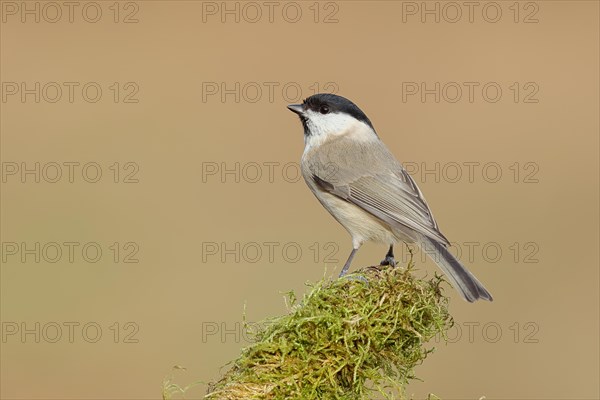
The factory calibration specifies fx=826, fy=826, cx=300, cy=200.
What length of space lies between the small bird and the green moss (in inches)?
52.7

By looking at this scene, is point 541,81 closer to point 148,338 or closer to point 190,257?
Answer: point 190,257

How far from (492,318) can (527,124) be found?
15.3 ft

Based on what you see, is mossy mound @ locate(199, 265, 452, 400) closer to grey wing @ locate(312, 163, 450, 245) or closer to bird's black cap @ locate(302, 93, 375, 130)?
grey wing @ locate(312, 163, 450, 245)

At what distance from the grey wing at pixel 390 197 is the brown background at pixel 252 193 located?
2.57 m

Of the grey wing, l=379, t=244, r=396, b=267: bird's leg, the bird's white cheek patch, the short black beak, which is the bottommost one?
l=379, t=244, r=396, b=267: bird's leg

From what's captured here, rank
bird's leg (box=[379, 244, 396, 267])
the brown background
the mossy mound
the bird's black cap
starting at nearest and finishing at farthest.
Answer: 1. the mossy mound
2. bird's leg (box=[379, 244, 396, 267])
3. the bird's black cap
4. the brown background

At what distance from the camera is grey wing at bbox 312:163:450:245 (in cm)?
434

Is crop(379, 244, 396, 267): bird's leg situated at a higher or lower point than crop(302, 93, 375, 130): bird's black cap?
lower

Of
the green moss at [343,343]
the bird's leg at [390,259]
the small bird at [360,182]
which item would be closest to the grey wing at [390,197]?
the small bird at [360,182]

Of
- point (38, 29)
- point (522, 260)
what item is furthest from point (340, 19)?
point (522, 260)

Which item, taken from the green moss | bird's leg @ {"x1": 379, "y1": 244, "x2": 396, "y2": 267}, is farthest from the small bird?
the green moss

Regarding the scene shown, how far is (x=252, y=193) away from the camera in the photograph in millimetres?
9867

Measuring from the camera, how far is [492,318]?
7.79 meters

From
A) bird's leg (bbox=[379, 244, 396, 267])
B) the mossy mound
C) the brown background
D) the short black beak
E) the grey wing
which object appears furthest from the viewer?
the brown background
